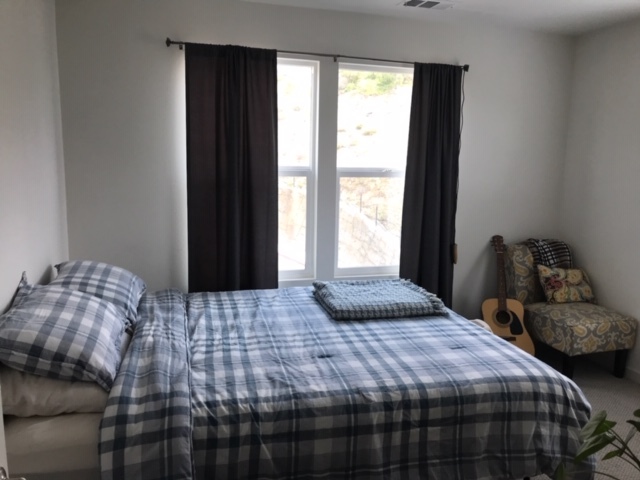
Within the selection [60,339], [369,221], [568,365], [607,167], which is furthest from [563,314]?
[60,339]

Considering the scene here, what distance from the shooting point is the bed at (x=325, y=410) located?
161 cm

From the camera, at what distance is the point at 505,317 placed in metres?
3.56

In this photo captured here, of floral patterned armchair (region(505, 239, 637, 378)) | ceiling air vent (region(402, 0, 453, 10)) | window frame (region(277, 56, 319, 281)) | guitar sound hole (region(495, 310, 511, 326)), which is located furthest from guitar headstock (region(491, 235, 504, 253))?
ceiling air vent (region(402, 0, 453, 10))

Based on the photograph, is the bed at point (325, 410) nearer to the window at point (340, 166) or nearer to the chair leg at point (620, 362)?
the window at point (340, 166)

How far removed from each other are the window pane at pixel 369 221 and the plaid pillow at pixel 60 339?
198 centimetres

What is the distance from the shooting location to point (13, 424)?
1625 mm

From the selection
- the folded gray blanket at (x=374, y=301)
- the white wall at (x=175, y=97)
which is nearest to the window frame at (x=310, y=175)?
the white wall at (x=175, y=97)

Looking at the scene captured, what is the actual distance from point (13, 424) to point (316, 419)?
989 millimetres

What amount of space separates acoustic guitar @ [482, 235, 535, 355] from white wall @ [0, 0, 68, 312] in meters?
2.87

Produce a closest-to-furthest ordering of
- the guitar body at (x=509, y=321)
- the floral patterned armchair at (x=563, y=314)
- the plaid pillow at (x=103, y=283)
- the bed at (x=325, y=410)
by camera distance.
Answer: the bed at (x=325, y=410) < the plaid pillow at (x=103, y=283) < the floral patterned armchair at (x=563, y=314) < the guitar body at (x=509, y=321)

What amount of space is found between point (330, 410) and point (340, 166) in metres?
2.13

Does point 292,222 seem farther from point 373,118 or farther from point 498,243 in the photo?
point 498,243

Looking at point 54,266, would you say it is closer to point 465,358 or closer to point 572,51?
point 465,358

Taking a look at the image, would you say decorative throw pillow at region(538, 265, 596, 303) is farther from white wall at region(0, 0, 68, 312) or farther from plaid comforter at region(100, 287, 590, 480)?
white wall at region(0, 0, 68, 312)
